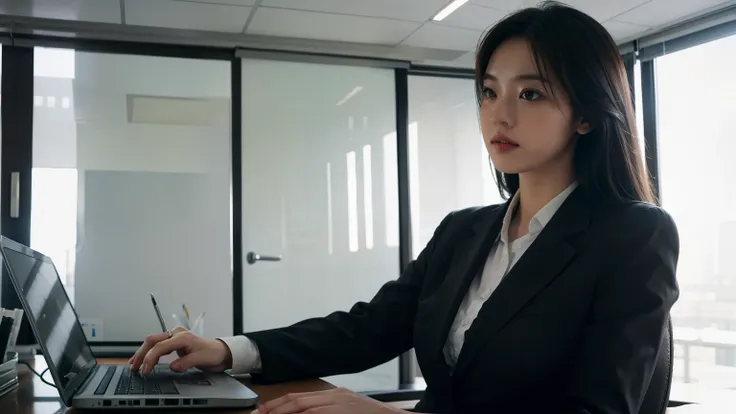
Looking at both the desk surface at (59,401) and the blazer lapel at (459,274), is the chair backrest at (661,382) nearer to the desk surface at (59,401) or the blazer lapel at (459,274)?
the desk surface at (59,401)

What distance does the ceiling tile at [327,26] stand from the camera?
3.84m

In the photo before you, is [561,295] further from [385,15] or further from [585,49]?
[385,15]

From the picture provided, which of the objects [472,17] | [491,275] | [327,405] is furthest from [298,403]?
[472,17]

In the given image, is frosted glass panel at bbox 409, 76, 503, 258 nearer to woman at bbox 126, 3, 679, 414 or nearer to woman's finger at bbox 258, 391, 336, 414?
woman at bbox 126, 3, 679, 414

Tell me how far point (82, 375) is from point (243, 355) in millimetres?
280

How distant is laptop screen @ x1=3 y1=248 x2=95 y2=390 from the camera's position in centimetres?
104

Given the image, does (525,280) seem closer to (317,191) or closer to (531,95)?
(531,95)

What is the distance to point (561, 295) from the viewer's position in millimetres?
1057

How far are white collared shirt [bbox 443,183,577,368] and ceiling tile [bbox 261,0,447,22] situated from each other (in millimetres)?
2567

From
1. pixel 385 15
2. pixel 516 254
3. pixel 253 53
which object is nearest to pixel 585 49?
pixel 516 254

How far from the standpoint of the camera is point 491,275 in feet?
4.16

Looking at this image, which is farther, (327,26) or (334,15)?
(327,26)

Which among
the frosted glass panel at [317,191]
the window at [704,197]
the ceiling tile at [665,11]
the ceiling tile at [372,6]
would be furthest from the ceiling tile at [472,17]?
the window at [704,197]

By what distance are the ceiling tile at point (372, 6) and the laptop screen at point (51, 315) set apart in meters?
2.48
